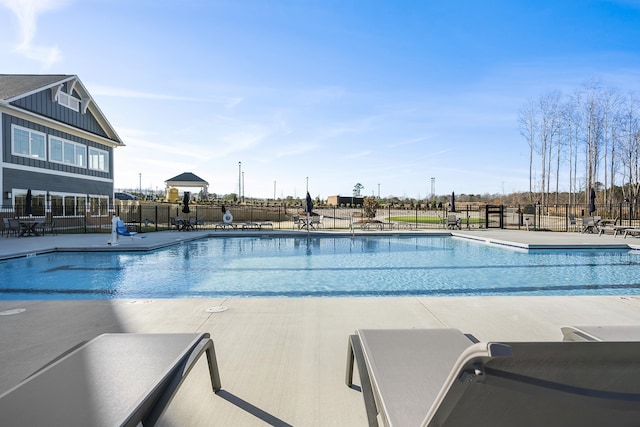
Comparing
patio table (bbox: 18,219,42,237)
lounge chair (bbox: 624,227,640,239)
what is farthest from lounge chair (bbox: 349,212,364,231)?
patio table (bbox: 18,219,42,237)

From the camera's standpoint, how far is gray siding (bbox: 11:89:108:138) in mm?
16469

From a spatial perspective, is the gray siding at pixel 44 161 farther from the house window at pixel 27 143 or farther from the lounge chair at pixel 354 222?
the lounge chair at pixel 354 222

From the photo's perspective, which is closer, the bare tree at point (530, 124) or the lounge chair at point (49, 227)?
the lounge chair at point (49, 227)

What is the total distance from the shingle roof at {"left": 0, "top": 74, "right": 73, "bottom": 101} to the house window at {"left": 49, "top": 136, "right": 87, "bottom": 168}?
2.35 metres

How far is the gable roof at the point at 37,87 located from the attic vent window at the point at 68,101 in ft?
1.96

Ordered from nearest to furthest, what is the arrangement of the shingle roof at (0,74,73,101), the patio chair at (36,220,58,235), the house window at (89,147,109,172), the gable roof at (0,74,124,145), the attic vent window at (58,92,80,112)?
the gable roof at (0,74,124,145)
the shingle roof at (0,74,73,101)
the patio chair at (36,220,58,235)
the attic vent window at (58,92,80,112)
the house window at (89,147,109,172)

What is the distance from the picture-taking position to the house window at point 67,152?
18156 millimetres

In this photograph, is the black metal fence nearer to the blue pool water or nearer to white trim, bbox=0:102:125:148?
white trim, bbox=0:102:125:148

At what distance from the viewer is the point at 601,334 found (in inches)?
83.7

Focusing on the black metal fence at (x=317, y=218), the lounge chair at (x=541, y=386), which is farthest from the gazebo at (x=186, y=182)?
the lounge chair at (x=541, y=386)

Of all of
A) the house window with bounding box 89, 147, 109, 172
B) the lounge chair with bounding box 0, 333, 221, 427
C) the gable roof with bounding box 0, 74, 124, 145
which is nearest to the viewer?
the lounge chair with bounding box 0, 333, 221, 427

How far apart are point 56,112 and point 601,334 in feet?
73.4

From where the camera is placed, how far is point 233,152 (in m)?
38.8

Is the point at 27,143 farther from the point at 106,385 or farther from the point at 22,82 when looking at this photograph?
the point at 106,385
